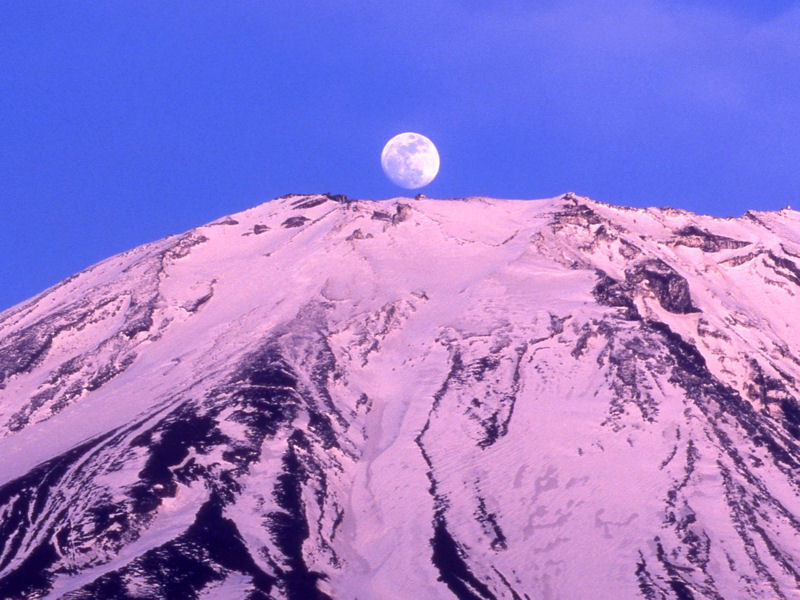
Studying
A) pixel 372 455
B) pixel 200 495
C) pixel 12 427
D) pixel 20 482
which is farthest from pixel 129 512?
pixel 12 427

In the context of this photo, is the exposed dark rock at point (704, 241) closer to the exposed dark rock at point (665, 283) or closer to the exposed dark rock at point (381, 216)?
the exposed dark rock at point (665, 283)

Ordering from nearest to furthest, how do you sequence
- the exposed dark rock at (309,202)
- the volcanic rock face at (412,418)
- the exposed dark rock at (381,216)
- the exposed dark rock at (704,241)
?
the volcanic rock face at (412,418) → the exposed dark rock at (704,241) → the exposed dark rock at (381,216) → the exposed dark rock at (309,202)

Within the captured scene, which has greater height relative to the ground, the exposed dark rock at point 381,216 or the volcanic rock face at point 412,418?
the exposed dark rock at point 381,216

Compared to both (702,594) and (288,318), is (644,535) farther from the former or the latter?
(288,318)

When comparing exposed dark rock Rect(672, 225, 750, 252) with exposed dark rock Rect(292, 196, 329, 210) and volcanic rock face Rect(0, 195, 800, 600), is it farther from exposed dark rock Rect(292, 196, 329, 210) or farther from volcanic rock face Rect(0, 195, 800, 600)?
exposed dark rock Rect(292, 196, 329, 210)

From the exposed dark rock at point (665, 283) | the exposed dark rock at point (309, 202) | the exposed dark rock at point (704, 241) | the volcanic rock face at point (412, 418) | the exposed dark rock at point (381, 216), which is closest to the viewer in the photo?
the volcanic rock face at point (412, 418)

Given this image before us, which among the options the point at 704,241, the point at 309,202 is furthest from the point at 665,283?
the point at 309,202

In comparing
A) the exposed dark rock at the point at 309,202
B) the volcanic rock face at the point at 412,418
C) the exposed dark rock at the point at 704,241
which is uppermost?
the exposed dark rock at the point at 309,202

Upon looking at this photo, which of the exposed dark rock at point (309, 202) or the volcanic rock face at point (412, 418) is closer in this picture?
the volcanic rock face at point (412, 418)

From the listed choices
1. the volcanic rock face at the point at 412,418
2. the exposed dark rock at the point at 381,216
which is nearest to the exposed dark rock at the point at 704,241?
the volcanic rock face at the point at 412,418
